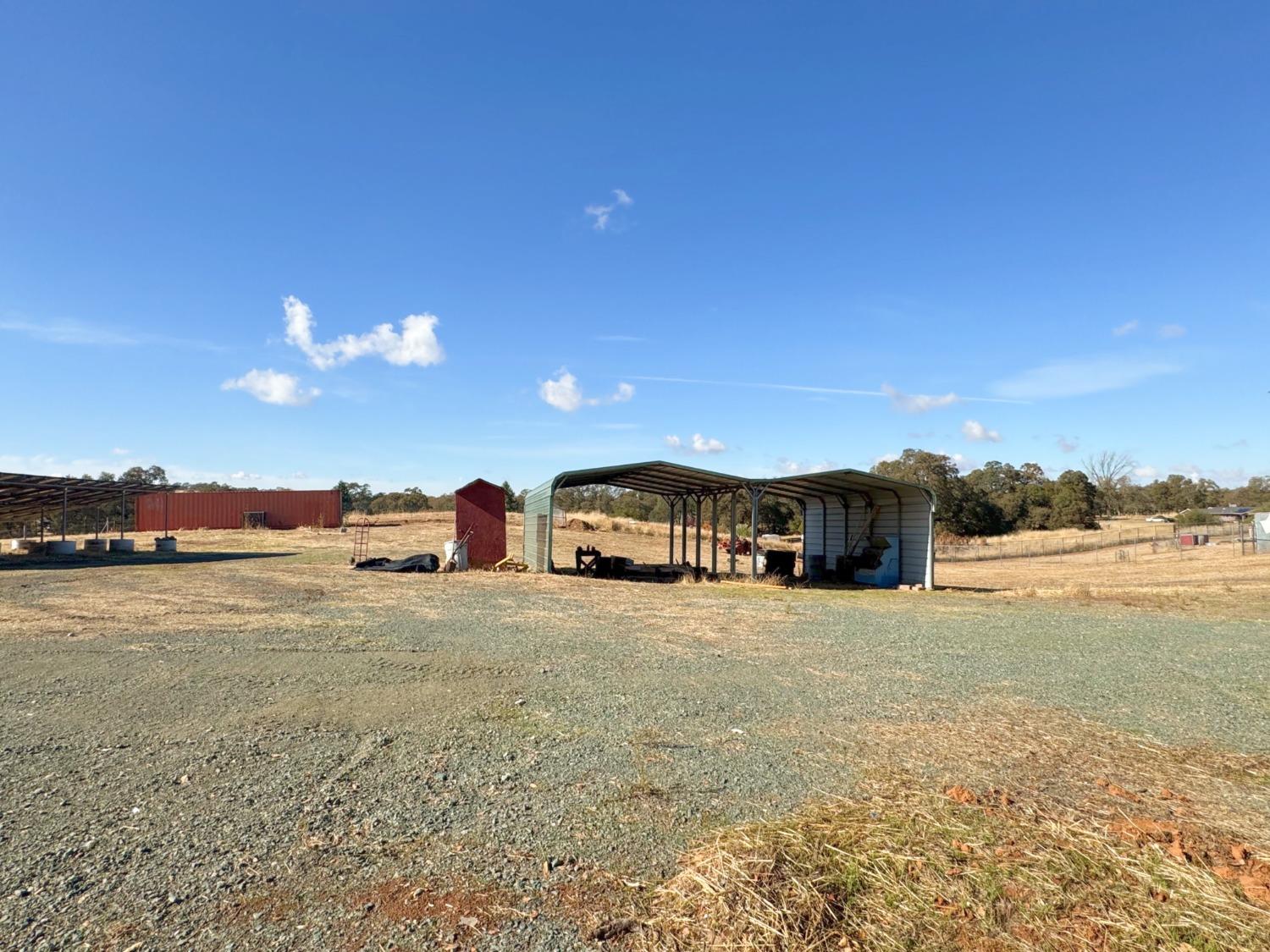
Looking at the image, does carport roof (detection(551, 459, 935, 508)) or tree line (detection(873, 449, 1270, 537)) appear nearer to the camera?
carport roof (detection(551, 459, 935, 508))

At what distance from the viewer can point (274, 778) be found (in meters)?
4.84

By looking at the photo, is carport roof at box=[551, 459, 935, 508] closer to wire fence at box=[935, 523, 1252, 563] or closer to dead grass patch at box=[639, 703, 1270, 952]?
dead grass patch at box=[639, 703, 1270, 952]

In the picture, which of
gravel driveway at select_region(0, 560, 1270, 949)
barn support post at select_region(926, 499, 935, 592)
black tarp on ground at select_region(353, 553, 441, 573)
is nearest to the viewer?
gravel driveway at select_region(0, 560, 1270, 949)

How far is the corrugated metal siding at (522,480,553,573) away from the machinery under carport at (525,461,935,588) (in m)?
0.03

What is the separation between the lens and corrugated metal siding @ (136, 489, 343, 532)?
50.5m

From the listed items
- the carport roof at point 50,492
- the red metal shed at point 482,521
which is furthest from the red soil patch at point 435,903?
the carport roof at point 50,492

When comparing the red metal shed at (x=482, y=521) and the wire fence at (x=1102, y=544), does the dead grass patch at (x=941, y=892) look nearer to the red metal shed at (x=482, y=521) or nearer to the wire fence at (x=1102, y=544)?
the red metal shed at (x=482, y=521)

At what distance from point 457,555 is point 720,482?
8797 mm

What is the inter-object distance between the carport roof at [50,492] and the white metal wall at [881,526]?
1081 inches

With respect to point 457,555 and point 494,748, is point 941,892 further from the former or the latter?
point 457,555

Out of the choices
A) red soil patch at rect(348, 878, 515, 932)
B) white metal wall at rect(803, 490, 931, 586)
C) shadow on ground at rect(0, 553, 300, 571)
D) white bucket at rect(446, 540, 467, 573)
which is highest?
white metal wall at rect(803, 490, 931, 586)

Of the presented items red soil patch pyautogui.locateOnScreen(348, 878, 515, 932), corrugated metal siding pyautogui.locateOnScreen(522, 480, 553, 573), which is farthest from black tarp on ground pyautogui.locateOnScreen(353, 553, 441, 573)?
red soil patch pyautogui.locateOnScreen(348, 878, 515, 932)

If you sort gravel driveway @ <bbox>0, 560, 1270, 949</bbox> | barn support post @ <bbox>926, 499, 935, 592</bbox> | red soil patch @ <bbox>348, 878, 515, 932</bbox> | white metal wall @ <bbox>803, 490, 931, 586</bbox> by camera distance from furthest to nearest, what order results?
white metal wall @ <bbox>803, 490, 931, 586</bbox> < barn support post @ <bbox>926, 499, 935, 592</bbox> < gravel driveway @ <bbox>0, 560, 1270, 949</bbox> < red soil patch @ <bbox>348, 878, 515, 932</bbox>

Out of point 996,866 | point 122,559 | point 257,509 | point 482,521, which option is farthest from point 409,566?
point 257,509
